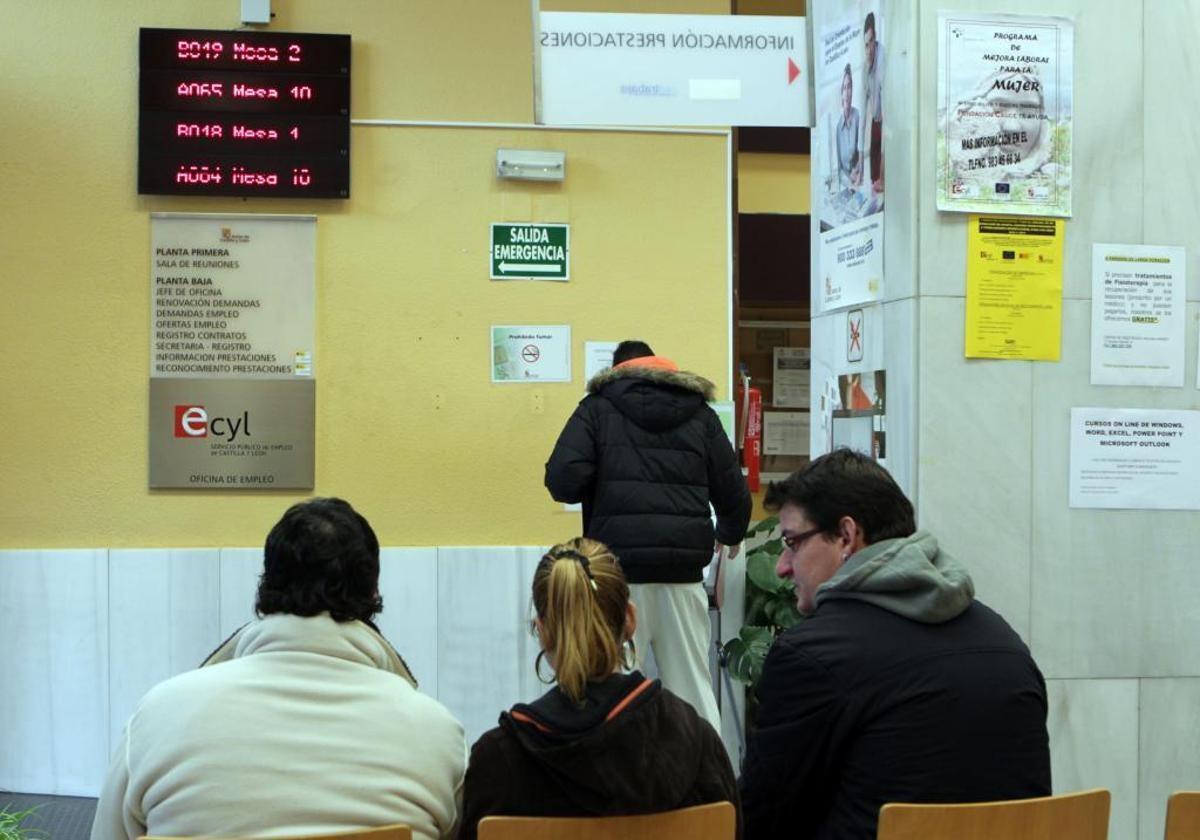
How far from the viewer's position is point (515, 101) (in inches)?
220

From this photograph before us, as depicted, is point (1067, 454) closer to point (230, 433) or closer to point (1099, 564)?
point (1099, 564)

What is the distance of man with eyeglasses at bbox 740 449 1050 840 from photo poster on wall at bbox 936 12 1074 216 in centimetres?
129

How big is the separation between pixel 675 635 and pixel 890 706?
2786 mm

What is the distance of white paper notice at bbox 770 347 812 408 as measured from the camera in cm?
823

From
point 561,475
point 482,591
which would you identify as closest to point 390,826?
point 561,475

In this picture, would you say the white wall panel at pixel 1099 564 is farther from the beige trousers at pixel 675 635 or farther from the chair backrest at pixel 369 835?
the chair backrest at pixel 369 835

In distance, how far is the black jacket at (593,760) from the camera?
1917 mm

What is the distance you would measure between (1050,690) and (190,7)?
13.6ft

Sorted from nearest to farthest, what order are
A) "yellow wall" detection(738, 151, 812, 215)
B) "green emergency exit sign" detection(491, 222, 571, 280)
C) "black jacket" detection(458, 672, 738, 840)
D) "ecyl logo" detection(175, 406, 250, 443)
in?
"black jacket" detection(458, 672, 738, 840)
"ecyl logo" detection(175, 406, 250, 443)
"green emergency exit sign" detection(491, 222, 571, 280)
"yellow wall" detection(738, 151, 812, 215)

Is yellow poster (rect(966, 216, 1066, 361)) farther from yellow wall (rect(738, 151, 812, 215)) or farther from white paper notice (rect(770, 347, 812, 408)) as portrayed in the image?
white paper notice (rect(770, 347, 812, 408))

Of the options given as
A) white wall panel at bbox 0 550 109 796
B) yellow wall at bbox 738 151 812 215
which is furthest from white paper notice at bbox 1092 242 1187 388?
yellow wall at bbox 738 151 812 215

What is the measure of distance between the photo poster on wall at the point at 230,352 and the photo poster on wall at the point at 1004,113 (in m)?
3.05

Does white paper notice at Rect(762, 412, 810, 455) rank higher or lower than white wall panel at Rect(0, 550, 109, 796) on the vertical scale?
higher

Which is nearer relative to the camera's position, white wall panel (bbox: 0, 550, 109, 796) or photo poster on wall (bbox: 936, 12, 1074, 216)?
photo poster on wall (bbox: 936, 12, 1074, 216)
